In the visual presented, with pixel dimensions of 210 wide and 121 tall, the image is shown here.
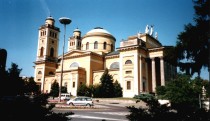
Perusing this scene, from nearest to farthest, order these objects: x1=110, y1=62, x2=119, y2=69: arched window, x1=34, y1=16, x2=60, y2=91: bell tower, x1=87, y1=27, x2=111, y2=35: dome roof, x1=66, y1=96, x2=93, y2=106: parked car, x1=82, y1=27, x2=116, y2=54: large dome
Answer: x1=66, y1=96, x2=93, y2=106: parked car → x1=110, y1=62, x2=119, y2=69: arched window → x1=82, y1=27, x2=116, y2=54: large dome → x1=34, y1=16, x2=60, y2=91: bell tower → x1=87, y1=27, x2=111, y2=35: dome roof

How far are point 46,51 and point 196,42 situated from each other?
46.2 meters

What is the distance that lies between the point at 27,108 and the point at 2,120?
20.4 inches

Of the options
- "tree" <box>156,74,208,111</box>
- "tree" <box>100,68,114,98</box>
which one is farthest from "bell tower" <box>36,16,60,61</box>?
"tree" <box>156,74,208,111</box>

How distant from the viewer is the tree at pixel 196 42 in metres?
24.5

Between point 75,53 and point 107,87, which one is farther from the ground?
point 75,53

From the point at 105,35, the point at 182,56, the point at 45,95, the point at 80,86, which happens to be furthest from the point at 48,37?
the point at 45,95

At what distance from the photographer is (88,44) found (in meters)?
61.6

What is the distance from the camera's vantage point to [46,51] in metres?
62.0

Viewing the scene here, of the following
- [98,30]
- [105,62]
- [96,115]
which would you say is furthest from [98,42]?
[96,115]

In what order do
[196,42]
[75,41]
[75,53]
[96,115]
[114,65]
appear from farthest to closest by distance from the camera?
[75,41] → [75,53] → [114,65] → [196,42] → [96,115]

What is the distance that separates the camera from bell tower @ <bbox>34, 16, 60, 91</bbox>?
6084 cm

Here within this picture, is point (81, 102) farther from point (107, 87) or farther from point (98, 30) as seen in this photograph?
point (98, 30)

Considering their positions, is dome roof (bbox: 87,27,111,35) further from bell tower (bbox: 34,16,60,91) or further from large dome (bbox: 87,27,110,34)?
bell tower (bbox: 34,16,60,91)

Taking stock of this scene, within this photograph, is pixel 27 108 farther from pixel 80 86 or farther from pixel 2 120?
pixel 80 86
